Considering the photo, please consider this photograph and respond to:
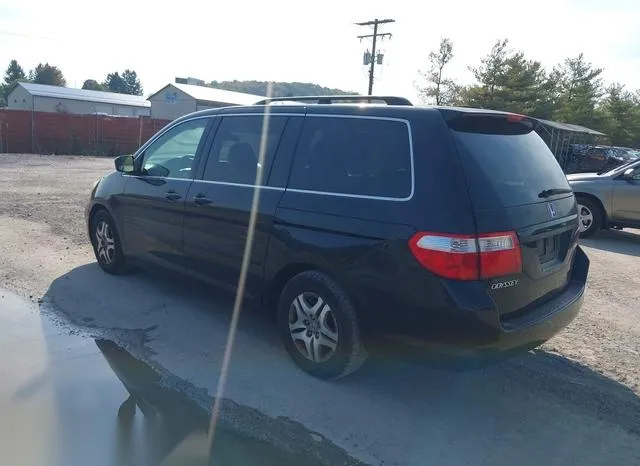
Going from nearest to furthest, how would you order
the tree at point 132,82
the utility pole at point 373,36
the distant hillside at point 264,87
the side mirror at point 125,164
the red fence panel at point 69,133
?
the side mirror at point 125,164
the red fence panel at point 69,133
the utility pole at point 373,36
the distant hillside at point 264,87
the tree at point 132,82

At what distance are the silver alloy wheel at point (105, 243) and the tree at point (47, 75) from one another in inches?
4389

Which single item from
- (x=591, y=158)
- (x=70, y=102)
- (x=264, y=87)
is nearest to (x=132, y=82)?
(x=264, y=87)

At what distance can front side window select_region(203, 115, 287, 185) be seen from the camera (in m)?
4.18

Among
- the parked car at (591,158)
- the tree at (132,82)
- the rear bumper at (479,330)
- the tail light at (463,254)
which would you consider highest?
the tree at (132,82)

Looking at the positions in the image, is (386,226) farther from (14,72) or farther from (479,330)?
(14,72)

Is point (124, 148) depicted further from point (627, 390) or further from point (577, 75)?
point (577, 75)

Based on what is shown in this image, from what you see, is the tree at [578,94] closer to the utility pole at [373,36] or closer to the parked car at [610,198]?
the utility pole at [373,36]

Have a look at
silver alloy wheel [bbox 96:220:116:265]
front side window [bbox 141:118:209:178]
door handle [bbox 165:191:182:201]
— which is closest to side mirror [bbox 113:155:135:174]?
front side window [bbox 141:118:209:178]

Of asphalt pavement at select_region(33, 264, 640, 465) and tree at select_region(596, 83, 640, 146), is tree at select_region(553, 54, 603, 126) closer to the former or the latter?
tree at select_region(596, 83, 640, 146)

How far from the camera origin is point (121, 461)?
289 centimetres

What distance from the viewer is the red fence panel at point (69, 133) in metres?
26.0

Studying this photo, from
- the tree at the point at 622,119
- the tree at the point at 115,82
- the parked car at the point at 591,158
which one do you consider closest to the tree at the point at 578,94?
the tree at the point at 622,119

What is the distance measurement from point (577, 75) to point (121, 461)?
5194 centimetres

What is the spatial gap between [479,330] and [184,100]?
57747 mm
